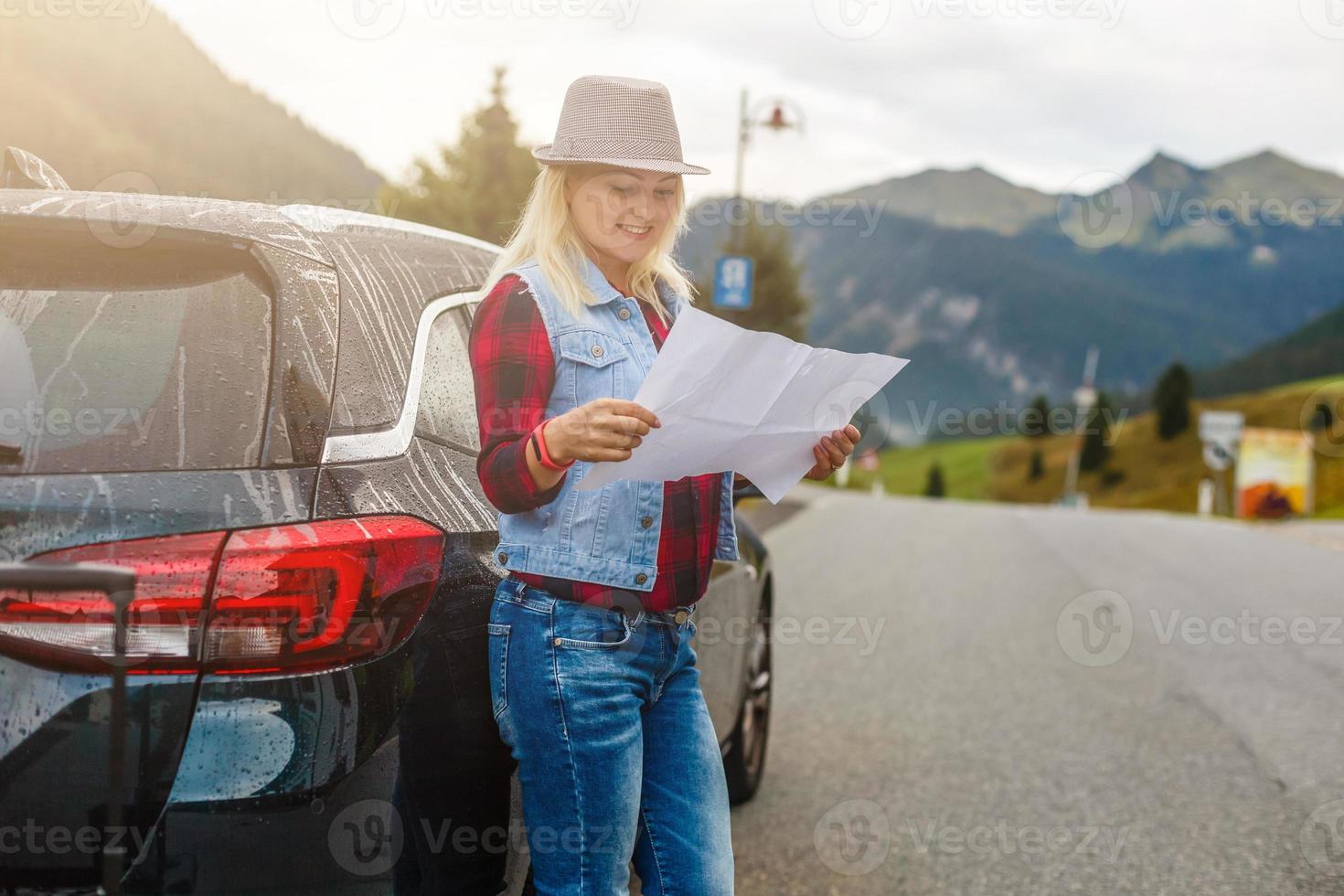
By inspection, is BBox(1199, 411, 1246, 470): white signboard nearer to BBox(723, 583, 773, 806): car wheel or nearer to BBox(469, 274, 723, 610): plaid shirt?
BBox(723, 583, 773, 806): car wheel

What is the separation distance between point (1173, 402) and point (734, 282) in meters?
134

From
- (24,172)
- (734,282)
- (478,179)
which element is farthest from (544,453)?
(478,179)

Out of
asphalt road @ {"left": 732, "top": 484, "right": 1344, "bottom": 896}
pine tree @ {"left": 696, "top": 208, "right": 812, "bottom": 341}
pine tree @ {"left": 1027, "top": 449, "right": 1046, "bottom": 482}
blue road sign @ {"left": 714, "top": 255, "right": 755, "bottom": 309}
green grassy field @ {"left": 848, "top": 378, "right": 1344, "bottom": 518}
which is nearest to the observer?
asphalt road @ {"left": 732, "top": 484, "right": 1344, "bottom": 896}

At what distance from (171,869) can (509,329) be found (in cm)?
96

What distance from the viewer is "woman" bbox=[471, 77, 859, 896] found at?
2164 mm

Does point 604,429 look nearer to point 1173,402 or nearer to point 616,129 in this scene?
point 616,129

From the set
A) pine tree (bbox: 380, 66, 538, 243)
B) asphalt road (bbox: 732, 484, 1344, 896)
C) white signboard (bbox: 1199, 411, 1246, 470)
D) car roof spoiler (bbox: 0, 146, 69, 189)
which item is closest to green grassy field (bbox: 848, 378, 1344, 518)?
white signboard (bbox: 1199, 411, 1246, 470)

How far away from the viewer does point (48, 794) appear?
1.79 meters

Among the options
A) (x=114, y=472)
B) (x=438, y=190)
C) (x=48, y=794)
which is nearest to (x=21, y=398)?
(x=114, y=472)

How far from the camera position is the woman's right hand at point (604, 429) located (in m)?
1.93

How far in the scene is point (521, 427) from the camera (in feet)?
6.91

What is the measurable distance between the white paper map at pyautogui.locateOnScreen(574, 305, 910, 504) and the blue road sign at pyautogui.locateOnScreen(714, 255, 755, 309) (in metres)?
17.2

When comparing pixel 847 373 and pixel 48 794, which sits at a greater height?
pixel 847 373

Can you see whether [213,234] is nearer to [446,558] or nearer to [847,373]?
[446,558]
